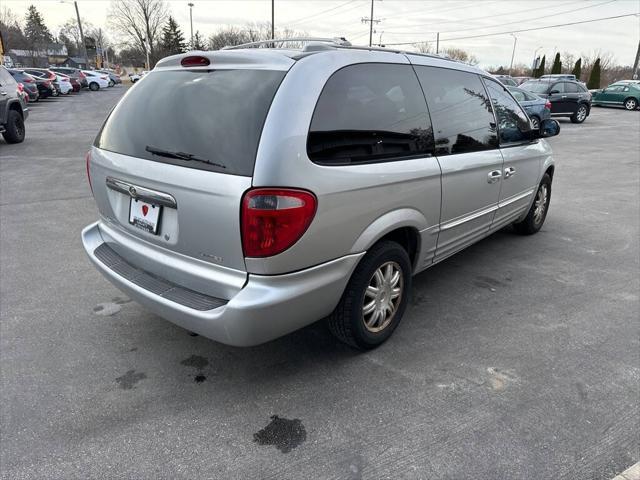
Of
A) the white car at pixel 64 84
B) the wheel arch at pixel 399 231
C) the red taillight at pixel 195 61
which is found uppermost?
the red taillight at pixel 195 61

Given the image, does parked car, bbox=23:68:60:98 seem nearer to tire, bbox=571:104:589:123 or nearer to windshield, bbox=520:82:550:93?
windshield, bbox=520:82:550:93

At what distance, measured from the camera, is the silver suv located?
233 cm

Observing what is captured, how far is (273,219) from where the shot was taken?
227cm

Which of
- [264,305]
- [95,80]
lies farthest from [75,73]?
[264,305]

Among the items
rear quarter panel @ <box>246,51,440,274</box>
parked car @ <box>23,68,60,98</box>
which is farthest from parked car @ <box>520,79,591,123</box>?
parked car @ <box>23,68,60,98</box>

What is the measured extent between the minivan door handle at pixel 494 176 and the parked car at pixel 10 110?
1072 centimetres

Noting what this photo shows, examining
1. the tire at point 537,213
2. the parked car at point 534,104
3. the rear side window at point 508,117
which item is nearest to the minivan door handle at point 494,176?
the rear side window at point 508,117

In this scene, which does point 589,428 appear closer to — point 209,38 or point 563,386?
point 563,386

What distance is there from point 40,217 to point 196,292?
4239mm

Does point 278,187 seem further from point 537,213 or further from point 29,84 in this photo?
point 29,84

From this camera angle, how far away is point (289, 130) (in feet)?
7.64

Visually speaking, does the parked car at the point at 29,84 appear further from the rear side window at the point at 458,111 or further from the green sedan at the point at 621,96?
the green sedan at the point at 621,96

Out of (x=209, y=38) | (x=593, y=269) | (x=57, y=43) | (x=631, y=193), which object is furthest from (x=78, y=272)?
(x=57, y=43)

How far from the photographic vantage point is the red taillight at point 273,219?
2.25 metres
